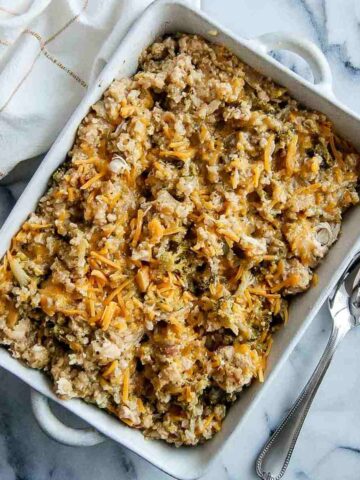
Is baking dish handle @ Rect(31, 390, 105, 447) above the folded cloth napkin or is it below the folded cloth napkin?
below

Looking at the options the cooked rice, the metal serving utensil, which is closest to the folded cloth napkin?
the cooked rice

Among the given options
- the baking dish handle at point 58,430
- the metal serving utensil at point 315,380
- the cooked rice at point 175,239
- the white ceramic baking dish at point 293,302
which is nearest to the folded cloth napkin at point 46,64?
the white ceramic baking dish at point 293,302

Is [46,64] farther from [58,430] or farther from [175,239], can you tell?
[58,430]

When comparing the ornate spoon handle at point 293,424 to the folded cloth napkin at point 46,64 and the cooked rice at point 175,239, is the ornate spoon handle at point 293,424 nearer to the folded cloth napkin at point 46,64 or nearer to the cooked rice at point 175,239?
the cooked rice at point 175,239

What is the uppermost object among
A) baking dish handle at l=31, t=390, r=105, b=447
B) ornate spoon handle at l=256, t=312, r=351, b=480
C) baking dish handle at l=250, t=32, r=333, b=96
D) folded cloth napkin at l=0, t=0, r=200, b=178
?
baking dish handle at l=250, t=32, r=333, b=96

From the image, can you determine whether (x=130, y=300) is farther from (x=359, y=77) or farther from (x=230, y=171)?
(x=359, y=77)

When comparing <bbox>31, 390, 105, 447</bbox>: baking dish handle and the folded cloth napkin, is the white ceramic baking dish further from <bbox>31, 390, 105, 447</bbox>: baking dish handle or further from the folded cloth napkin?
the folded cloth napkin
